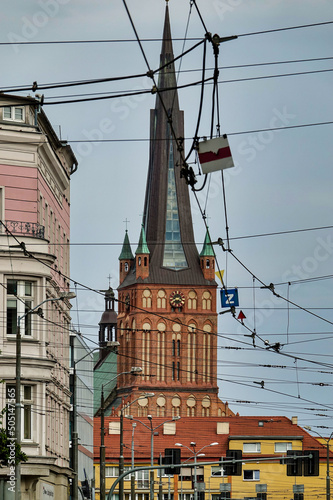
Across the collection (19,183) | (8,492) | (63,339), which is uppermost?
(19,183)

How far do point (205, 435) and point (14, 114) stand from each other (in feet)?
294

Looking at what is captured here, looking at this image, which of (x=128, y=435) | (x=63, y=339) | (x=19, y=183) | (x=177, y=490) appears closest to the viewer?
(x=19, y=183)

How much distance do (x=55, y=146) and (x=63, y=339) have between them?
861cm

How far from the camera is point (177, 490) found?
123 metres

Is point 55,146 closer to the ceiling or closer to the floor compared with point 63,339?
closer to the ceiling

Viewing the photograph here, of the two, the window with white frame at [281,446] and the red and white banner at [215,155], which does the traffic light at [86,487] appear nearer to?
the red and white banner at [215,155]

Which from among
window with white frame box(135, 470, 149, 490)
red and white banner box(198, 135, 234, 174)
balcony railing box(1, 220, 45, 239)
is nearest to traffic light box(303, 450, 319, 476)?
balcony railing box(1, 220, 45, 239)

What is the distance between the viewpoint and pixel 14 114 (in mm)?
54469

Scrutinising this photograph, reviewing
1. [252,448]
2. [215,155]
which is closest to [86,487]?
[215,155]

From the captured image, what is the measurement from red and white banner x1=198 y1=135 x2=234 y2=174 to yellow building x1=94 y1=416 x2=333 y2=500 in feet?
315

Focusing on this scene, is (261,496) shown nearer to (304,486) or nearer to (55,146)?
(304,486)

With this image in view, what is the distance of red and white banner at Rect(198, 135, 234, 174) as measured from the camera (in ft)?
87.5

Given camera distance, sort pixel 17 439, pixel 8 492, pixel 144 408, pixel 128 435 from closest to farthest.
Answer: pixel 17 439 < pixel 8 492 < pixel 128 435 < pixel 144 408

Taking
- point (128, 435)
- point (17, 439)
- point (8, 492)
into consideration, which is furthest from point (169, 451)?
point (128, 435)
